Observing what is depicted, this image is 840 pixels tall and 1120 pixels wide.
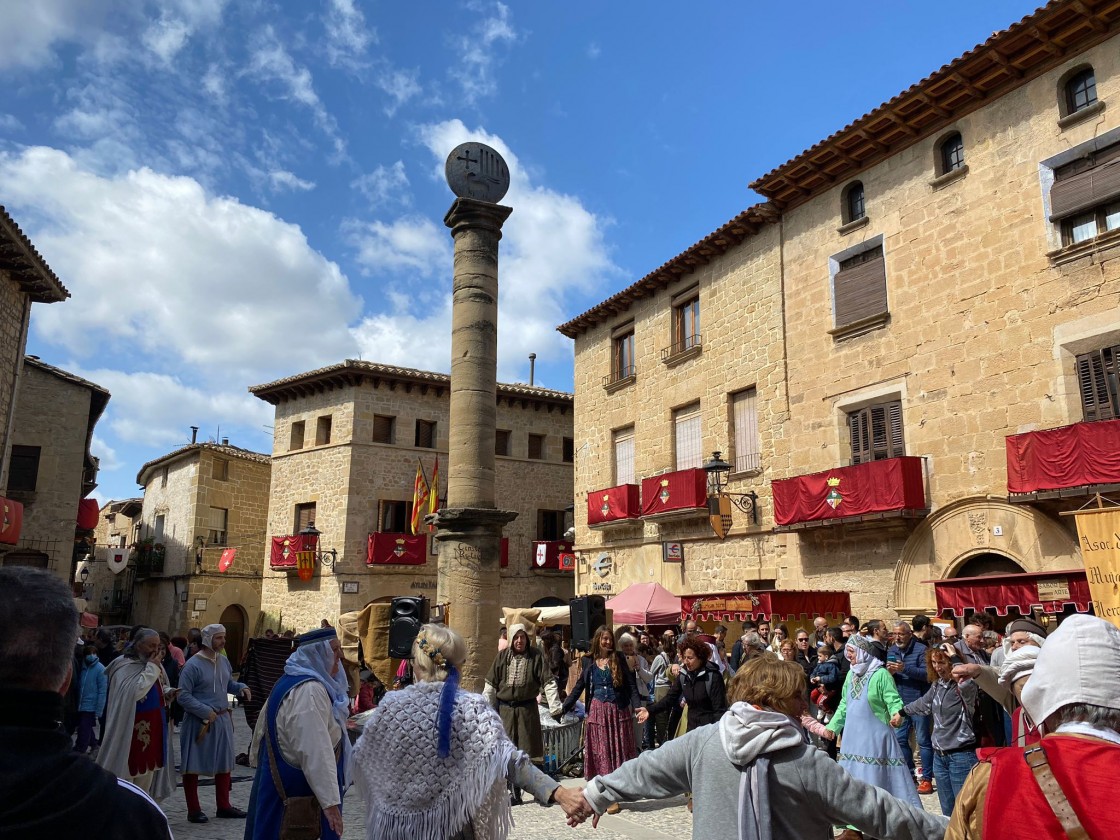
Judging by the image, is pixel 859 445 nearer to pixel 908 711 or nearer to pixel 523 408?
pixel 908 711

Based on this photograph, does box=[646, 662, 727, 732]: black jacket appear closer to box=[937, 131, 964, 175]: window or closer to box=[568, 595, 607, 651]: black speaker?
box=[568, 595, 607, 651]: black speaker

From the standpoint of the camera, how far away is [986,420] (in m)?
14.0

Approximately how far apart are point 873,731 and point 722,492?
12550 mm

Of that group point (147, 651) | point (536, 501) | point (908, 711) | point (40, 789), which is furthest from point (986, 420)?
point (536, 501)

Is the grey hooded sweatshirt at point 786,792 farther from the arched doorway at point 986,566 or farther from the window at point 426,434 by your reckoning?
the window at point 426,434

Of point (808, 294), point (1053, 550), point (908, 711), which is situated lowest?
point (908, 711)

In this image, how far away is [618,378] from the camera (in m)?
23.7

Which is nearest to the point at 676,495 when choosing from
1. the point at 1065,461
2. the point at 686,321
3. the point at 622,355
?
the point at 686,321

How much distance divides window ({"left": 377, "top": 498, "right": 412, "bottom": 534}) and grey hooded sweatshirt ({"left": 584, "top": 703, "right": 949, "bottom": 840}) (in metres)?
25.9

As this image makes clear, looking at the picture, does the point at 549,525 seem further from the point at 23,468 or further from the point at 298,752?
the point at 298,752

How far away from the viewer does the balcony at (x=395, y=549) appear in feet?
89.1

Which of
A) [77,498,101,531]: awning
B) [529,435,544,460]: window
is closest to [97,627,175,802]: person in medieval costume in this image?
[77,498,101,531]: awning

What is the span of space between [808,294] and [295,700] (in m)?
15.4

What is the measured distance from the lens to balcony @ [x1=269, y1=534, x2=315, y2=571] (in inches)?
1085
